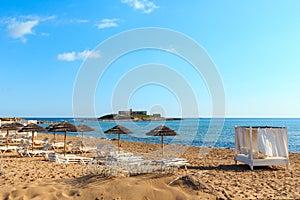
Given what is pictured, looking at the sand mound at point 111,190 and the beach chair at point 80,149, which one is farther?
the beach chair at point 80,149

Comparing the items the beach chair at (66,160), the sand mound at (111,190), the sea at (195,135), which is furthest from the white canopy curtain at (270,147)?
the beach chair at (66,160)

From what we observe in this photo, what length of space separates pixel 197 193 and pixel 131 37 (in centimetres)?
1113

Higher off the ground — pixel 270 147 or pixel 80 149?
pixel 270 147

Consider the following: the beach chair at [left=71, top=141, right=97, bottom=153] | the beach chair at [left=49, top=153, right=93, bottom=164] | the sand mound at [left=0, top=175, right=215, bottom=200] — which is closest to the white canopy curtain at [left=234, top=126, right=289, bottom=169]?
the sand mound at [left=0, top=175, right=215, bottom=200]

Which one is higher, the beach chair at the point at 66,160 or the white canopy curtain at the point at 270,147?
the white canopy curtain at the point at 270,147

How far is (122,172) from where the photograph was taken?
6066 mm

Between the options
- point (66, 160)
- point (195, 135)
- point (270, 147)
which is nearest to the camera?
point (270, 147)

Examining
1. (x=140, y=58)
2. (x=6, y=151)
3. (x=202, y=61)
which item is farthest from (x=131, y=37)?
(x=6, y=151)

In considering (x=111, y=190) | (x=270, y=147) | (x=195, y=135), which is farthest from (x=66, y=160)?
(x=195, y=135)

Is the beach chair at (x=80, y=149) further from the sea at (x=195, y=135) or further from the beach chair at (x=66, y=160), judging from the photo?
the beach chair at (x=66, y=160)

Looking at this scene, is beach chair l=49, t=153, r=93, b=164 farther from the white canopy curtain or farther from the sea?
the white canopy curtain

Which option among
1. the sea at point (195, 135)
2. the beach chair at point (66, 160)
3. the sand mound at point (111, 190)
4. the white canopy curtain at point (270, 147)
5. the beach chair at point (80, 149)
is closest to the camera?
the sand mound at point (111, 190)

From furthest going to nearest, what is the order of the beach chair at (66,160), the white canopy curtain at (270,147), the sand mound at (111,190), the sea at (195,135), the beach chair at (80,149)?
the sea at (195,135), the beach chair at (80,149), the beach chair at (66,160), the white canopy curtain at (270,147), the sand mound at (111,190)

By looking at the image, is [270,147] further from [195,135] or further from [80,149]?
[195,135]
